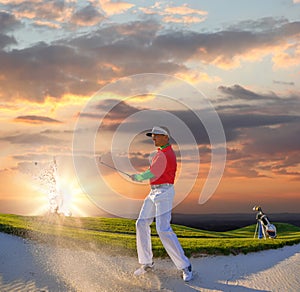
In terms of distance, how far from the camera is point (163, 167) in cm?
1190

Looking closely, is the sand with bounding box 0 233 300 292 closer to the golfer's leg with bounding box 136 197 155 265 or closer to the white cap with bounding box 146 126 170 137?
the golfer's leg with bounding box 136 197 155 265

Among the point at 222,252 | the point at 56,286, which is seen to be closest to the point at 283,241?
the point at 222,252

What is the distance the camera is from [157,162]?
468 inches

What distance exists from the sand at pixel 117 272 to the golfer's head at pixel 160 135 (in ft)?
11.1

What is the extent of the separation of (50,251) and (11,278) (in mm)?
2172

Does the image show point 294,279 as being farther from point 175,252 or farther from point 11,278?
Result: point 11,278

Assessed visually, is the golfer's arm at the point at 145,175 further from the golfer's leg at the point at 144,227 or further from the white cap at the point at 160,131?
the white cap at the point at 160,131

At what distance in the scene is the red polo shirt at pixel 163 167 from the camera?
1189 cm

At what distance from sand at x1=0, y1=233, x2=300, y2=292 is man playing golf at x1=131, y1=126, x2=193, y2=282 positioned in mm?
796

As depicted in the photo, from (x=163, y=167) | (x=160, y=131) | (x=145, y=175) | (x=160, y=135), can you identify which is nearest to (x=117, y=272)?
(x=145, y=175)

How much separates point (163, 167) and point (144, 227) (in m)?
1.60

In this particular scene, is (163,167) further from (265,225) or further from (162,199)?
(265,225)

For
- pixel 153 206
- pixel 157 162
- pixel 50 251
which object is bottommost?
pixel 50 251

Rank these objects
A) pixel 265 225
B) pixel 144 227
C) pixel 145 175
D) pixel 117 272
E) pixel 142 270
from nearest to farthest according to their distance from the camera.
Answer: pixel 145 175 → pixel 144 227 → pixel 142 270 → pixel 117 272 → pixel 265 225
